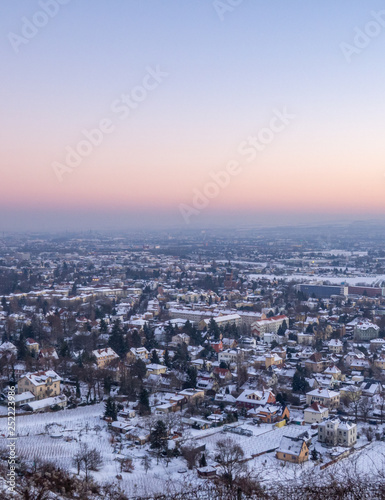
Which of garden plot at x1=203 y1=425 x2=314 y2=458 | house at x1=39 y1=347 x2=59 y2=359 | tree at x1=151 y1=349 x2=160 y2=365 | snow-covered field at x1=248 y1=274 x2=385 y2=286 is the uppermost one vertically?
house at x1=39 y1=347 x2=59 y2=359

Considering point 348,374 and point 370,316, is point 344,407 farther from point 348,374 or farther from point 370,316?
point 370,316

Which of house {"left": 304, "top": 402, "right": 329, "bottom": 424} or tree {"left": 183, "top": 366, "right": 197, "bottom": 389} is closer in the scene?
house {"left": 304, "top": 402, "right": 329, "bottom": 424}

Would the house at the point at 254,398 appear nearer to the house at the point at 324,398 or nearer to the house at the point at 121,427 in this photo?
the house at the point at 324,398

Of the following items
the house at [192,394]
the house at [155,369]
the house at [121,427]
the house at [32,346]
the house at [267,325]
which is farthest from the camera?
the house at [267,325]

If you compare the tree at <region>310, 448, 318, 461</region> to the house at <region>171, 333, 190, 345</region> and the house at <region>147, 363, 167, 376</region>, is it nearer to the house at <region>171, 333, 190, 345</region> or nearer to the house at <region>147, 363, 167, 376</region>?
the house at <region>147, 363, 167, 376</region>

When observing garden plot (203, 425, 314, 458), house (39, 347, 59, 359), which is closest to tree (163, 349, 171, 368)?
house (39, 347, 59, 359)

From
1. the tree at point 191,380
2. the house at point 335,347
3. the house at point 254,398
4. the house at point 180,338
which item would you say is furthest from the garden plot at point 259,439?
the house at point 180,338
